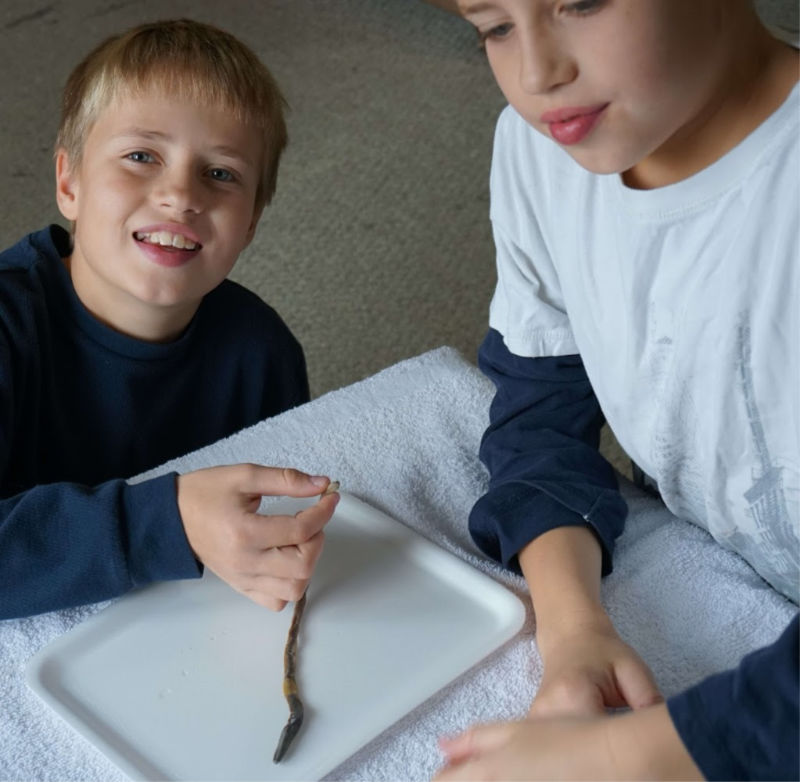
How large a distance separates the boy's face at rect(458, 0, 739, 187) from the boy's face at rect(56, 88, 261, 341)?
1.20ft

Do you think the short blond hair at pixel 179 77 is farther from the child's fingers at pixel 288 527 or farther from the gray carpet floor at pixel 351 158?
the gray carpet floor at pixel 351 158

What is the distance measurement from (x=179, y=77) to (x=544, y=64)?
440 millimetres

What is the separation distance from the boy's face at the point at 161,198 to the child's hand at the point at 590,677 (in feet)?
1.59

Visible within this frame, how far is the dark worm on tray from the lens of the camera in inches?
23.9

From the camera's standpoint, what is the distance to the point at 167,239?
0.98m

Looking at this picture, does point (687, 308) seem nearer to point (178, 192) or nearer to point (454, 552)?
point (454, 552)

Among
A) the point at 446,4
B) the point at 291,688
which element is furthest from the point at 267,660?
the point at 446,4

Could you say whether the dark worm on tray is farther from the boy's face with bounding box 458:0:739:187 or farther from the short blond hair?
the short blond hair

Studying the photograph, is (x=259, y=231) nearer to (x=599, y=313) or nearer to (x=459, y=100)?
(x=459, y=100)

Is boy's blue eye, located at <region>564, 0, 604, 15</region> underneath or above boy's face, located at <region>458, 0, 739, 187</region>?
above

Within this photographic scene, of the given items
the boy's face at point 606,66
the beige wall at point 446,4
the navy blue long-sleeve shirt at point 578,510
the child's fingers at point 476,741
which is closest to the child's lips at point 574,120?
the boy's face at point 606,66

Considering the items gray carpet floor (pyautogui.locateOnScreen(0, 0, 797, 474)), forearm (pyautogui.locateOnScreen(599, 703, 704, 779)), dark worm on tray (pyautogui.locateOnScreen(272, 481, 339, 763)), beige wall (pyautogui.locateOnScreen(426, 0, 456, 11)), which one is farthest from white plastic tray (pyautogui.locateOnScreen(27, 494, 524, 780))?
beige wall (pyautogui.locateOnScreen(426, 0, 456, 11))

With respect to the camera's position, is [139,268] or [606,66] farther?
[139,268]

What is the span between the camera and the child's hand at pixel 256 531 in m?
0.70
